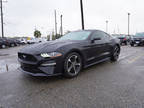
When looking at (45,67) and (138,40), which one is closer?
(45,67)

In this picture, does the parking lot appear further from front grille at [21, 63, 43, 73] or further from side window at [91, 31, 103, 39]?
side window at [91, 31, 103, 39]

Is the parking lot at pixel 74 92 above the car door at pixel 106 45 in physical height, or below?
below

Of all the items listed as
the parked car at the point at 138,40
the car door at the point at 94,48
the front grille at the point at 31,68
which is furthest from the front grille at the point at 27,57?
the parked car at the point at 138,40

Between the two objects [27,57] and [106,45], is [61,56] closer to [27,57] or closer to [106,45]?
[27,57]

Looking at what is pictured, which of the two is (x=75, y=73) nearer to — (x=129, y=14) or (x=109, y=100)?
(x=109, y=100)

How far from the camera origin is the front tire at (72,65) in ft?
10.2

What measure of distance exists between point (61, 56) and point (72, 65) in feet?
1.74

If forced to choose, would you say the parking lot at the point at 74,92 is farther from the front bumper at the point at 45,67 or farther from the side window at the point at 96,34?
the side window at the point at 96,34

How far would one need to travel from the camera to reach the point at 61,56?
293cm

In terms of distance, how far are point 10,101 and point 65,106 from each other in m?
1.07

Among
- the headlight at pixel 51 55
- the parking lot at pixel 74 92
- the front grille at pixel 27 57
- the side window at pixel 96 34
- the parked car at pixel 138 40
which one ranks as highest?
the parked car at pixel 138 40

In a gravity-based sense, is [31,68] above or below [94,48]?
below

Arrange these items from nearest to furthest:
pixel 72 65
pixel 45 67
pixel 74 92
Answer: pixel 74 92 → pixel 45 67 → pixel 72 65

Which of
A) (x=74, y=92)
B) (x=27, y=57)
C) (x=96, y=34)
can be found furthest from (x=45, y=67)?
(x=96, y=34)
